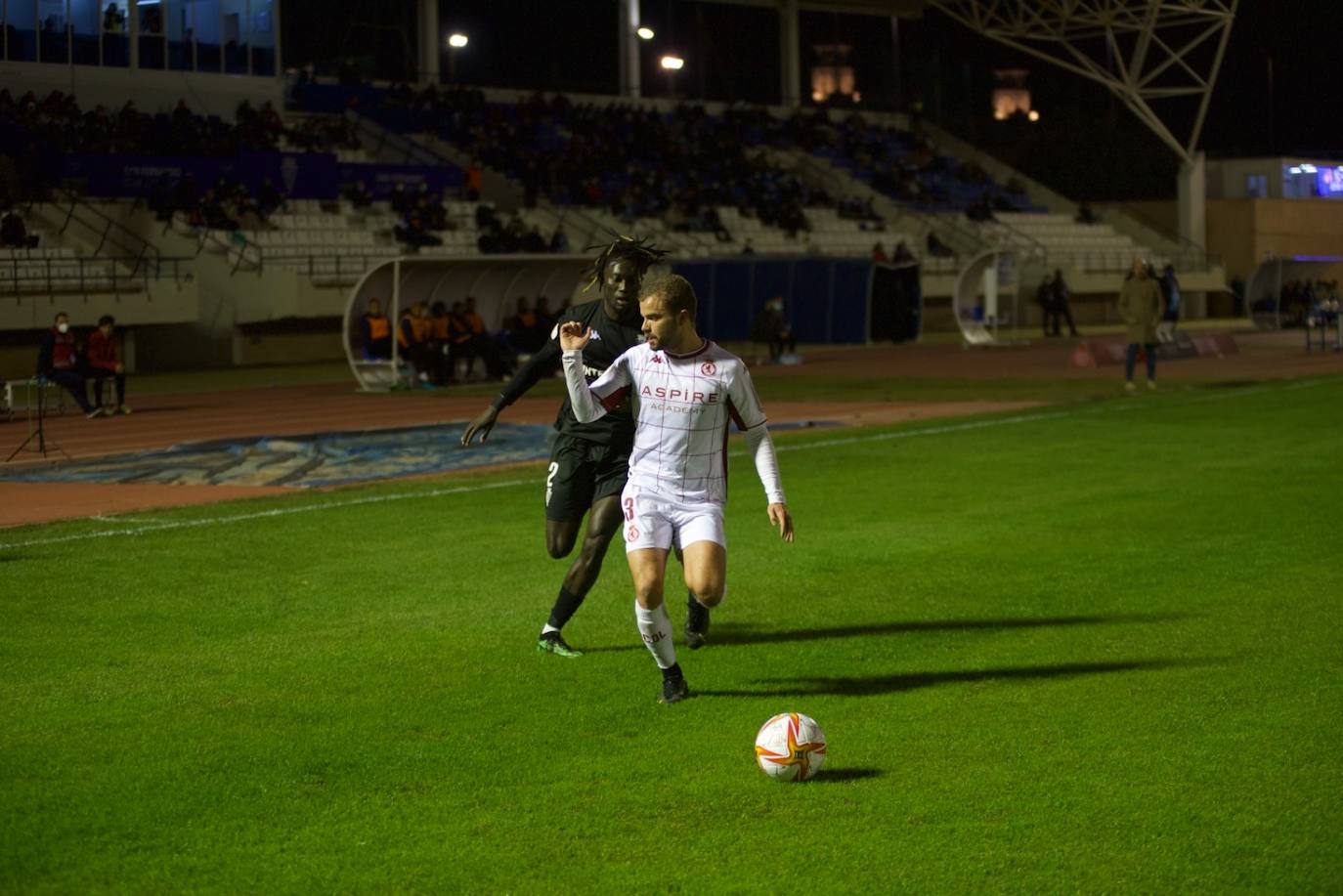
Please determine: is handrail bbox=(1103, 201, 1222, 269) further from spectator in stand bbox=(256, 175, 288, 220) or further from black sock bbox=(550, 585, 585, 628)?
black sock bbox=(550, 585, 585, 628)

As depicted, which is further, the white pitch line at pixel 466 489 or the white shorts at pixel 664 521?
the white pitch line at pixel 466 489

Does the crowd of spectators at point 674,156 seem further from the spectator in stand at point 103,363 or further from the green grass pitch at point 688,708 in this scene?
the green grass pitch at point 688,708

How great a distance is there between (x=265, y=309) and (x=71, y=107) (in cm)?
723

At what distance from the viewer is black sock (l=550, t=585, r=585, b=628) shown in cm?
914

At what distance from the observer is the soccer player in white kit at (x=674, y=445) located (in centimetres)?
785

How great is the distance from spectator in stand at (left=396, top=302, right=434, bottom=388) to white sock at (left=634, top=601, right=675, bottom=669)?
24.1 meters

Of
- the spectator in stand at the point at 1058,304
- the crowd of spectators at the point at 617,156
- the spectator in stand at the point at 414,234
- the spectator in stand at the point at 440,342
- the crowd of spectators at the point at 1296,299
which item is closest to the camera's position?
the spectator in stand at the point at 440,342

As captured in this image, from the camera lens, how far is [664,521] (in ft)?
26.3

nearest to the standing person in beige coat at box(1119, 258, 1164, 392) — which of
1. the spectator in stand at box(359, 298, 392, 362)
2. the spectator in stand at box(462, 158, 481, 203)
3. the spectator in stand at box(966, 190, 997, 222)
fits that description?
the spectator in stand at box(359, 298, 392, 362)

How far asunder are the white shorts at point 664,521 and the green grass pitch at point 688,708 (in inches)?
30.0

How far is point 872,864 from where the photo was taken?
18.8 feet

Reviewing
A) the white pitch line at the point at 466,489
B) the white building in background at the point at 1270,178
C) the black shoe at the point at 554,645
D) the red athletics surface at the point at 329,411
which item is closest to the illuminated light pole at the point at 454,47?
the red athletics surface at the point at 329,411

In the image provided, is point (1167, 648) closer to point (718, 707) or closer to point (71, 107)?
point (718, 707)

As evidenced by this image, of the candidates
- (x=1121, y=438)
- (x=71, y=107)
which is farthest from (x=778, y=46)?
(x=1121, y=438)
